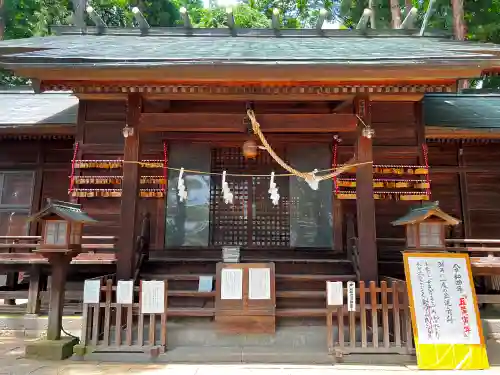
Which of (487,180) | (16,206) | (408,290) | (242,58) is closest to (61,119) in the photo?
(16,206)

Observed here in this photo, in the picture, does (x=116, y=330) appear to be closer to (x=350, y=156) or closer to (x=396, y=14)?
(x=350, y=156)

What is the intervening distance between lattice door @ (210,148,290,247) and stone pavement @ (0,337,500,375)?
3.32 m

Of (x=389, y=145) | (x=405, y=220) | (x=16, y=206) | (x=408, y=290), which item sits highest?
(x=389, y=145)

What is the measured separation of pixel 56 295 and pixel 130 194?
5.94ft

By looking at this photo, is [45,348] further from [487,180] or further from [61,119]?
[487,180]

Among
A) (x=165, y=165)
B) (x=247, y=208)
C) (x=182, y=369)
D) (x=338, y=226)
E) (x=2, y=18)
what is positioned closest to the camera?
(x=182, y=369)

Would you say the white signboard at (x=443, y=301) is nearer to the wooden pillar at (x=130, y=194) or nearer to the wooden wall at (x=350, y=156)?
the wooden wall at (x=350, y=156)

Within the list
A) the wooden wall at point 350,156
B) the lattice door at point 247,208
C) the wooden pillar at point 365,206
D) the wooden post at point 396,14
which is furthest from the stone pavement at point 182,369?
the wooden post at point 396,14

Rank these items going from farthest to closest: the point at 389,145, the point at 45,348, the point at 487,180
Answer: the point at 487,180
the point at 389,145
the point at 45,348

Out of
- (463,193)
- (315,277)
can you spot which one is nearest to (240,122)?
(315,277)

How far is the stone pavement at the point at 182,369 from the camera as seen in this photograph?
466 centimetres

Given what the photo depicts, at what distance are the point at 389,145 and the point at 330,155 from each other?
48.5 inches

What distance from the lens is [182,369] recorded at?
484 centimetres

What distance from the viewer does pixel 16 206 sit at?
8.66 meters
